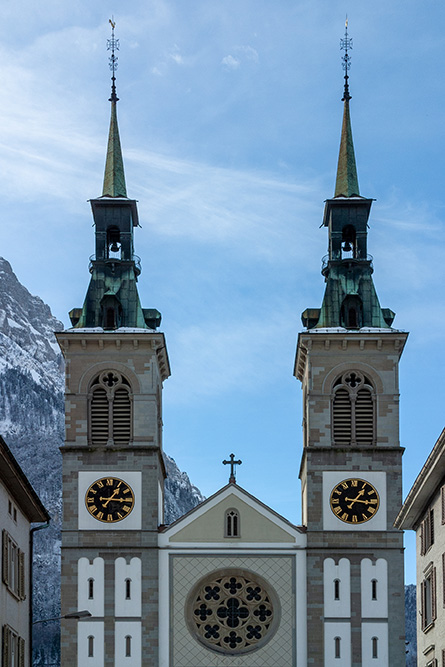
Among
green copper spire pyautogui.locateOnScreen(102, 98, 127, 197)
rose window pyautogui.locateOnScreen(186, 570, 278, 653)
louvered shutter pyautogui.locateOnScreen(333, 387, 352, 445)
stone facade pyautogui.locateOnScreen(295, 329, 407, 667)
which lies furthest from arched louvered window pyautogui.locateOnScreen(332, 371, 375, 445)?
green copper spire pyautogui.locateOnScreen(102, 98, 127, 197)

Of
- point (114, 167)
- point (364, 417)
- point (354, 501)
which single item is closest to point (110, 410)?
point (364, 417)

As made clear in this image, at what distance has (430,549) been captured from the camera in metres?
49.2

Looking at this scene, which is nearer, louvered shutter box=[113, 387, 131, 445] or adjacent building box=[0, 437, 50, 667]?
adjacent building box=[0, 437, 50, 667]

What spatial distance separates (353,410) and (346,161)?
41.0ft

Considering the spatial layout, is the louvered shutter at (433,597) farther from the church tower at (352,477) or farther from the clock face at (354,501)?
the clock face at (354,501)

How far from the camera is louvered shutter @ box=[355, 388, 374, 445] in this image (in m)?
68.3

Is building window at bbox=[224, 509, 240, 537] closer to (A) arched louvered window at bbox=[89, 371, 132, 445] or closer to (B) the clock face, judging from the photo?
(B) the clock face

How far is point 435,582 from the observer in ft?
157

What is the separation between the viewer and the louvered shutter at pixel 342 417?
6838 centimetres

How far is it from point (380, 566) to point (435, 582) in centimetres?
1910

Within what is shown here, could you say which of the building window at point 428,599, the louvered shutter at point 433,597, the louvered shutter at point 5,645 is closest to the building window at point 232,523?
the building window at point 428,599

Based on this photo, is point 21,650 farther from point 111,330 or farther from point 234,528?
point 111,330

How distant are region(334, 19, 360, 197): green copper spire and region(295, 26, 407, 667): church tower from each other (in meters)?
4.73

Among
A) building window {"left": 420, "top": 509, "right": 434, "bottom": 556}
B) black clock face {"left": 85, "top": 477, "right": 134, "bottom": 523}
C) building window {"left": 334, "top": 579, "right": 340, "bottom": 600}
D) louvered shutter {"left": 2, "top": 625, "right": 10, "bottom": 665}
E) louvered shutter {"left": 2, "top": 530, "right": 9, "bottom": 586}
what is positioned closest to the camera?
louvered shutter {"left": 2, "top": 625, "right": 10, "bottom": 665}
